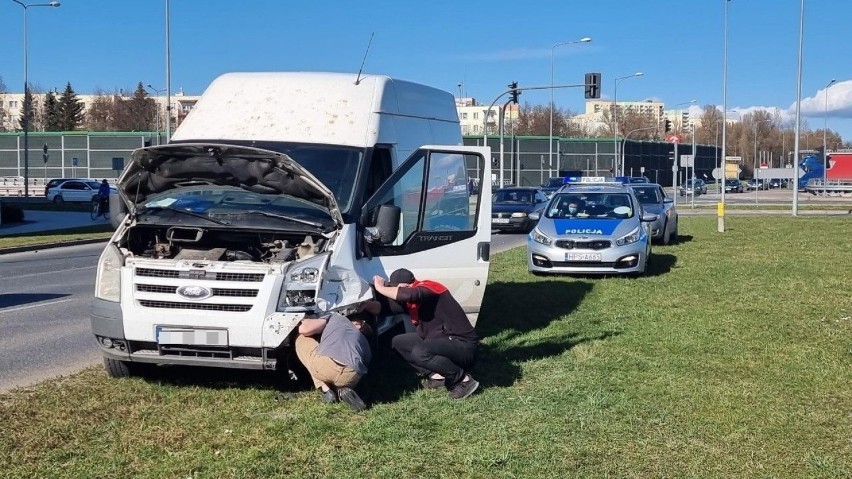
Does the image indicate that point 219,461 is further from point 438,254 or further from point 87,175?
point 87,175

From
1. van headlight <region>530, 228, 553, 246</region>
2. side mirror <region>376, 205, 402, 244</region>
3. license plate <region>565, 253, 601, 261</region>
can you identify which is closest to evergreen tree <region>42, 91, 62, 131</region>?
van headlight <region>530, 228, 553, 246</region>

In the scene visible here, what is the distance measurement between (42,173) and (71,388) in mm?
79764

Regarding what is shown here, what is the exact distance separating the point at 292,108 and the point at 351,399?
3317 mm

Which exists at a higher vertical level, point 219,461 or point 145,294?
point 145,294

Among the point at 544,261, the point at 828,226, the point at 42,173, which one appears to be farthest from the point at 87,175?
the point at 544,261

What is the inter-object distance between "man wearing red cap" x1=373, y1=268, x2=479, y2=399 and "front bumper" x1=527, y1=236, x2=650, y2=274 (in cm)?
825

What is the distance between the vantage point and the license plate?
51.3 feet

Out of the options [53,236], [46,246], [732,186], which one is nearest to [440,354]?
[46,246]

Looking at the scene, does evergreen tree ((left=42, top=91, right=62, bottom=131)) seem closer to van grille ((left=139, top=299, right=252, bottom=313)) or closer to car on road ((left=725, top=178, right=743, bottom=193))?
car on road ((left=725, top=178, right=743, bottom=193))

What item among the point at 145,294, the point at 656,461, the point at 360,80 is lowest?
the point at 656,461

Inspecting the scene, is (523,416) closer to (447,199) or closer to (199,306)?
(199,306)

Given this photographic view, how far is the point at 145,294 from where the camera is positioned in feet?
23.9

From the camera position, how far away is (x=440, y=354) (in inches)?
290

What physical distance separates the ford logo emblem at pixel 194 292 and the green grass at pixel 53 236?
64.8 ft
